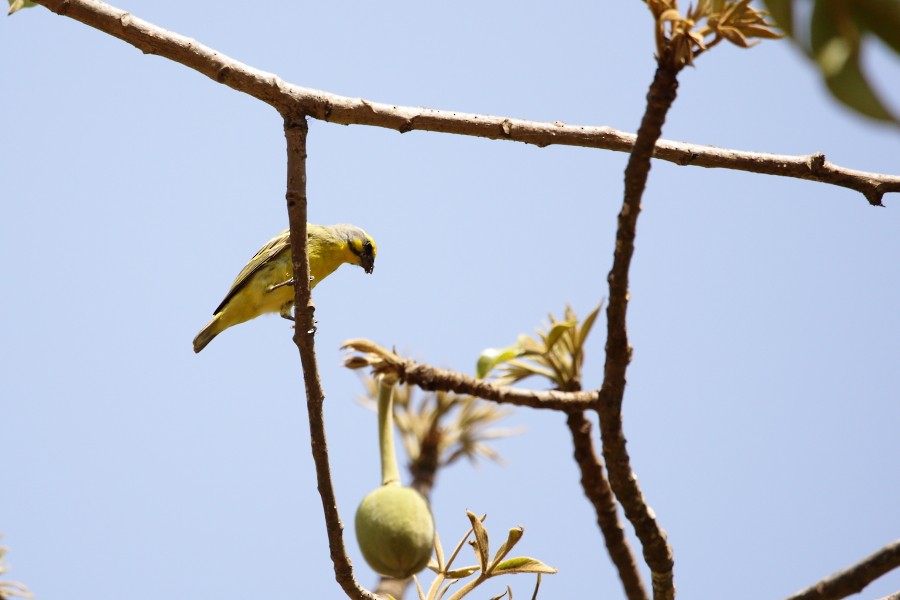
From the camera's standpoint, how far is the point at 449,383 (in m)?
2.57

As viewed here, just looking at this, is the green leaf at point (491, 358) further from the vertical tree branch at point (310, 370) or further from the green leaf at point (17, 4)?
the green leaf at point (17, 4)

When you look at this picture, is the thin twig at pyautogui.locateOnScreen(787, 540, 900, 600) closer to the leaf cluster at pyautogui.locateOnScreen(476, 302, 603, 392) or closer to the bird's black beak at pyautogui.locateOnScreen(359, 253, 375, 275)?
the leaf cluster at pyautogui.locateOnScreen(476, 302, 603, 392)

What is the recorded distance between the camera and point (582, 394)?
8.95ft

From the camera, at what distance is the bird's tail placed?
7.34m

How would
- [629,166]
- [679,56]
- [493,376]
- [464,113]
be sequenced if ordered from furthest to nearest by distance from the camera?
[493,376] → [464,113] → [629,166] → [679,56]

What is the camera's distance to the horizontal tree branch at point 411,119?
330 cm

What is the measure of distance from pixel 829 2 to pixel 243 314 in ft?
23.0

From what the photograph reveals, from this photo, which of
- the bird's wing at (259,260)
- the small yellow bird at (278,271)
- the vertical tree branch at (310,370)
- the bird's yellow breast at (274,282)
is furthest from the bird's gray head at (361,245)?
the vertical tree branch at (310,370)

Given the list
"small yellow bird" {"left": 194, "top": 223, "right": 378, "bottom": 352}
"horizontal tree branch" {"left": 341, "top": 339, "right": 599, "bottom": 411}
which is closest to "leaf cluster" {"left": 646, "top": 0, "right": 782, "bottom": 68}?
"horizontal tree branch" {"left": 341, "top": 339, "right": 599, "bottom": 411}

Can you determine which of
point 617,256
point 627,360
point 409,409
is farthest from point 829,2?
point 409,409

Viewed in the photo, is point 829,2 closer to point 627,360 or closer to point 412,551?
point 627,360

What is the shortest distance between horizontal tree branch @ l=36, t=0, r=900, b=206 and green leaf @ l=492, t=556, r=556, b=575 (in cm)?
166

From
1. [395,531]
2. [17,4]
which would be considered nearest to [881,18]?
[395,531]

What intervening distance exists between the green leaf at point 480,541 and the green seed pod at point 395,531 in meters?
0.16
